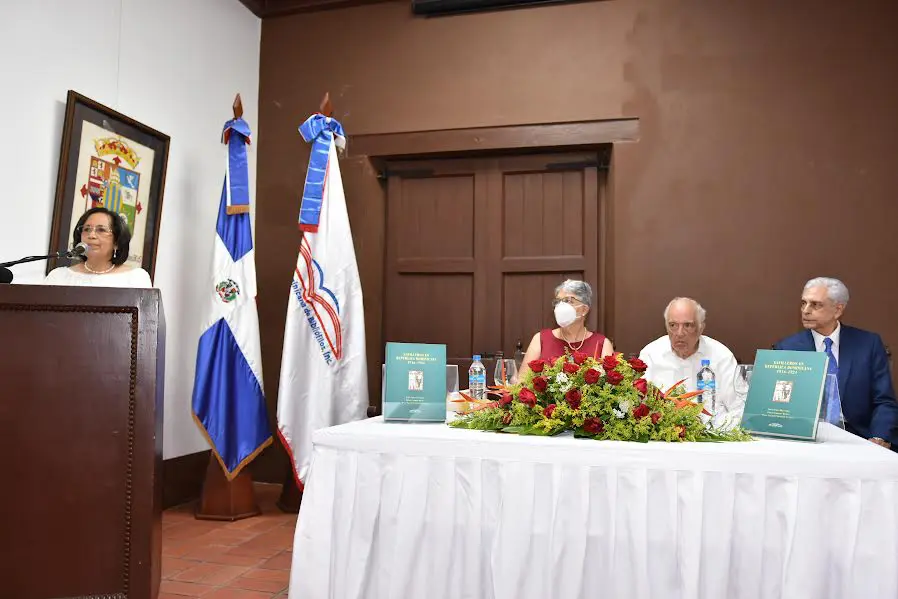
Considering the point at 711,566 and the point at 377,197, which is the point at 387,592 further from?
the point at 377,197

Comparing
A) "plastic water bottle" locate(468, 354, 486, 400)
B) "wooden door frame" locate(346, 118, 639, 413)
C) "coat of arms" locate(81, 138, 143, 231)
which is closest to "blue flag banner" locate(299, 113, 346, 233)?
"wooden door frame" locate(346, 118, 639, 413)

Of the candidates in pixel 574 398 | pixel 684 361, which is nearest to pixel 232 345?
pixel 684 361

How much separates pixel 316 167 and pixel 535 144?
1.30m

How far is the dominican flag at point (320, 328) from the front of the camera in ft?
13.0

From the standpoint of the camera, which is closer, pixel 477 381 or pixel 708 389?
pixel 708 389

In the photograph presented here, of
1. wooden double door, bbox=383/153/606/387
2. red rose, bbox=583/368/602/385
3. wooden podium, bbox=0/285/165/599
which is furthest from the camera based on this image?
wooden double door, bbox=383/153/606/387

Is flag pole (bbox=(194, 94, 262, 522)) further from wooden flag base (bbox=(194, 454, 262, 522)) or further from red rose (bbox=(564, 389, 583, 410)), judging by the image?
red rose (bbox=(564, 389, 583, 410))

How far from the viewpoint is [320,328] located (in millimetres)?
3982

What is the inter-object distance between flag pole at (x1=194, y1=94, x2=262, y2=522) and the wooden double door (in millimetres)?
1288

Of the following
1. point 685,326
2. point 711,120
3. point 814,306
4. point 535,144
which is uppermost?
point 711,120

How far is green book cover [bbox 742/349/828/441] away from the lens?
1.91 meters

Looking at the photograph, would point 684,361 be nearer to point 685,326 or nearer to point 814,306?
point 685,326

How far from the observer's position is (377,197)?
4.60 metres

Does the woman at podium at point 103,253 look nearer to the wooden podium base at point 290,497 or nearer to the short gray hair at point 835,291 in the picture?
the wooden podium base at point 290,497
